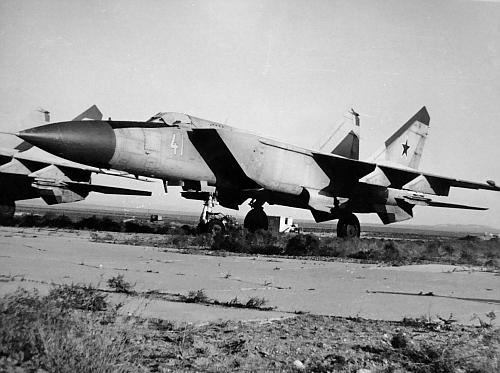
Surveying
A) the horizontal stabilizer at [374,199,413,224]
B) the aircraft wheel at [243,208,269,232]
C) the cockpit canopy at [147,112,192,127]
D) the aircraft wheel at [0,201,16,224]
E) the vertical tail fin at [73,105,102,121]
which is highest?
the cockpit canopy at [147,112,192,127]

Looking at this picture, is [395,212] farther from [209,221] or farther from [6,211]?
[6,211]

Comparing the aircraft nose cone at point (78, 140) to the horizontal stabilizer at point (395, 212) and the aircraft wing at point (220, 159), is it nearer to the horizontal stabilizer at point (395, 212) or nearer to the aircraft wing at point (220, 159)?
the aircraft wing at point (220, 159)

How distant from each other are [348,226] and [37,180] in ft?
33.1

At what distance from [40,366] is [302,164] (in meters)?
11.7

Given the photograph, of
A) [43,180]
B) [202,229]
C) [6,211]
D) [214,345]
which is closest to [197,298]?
[214,345]

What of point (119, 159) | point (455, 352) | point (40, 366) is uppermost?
point (119, 159)

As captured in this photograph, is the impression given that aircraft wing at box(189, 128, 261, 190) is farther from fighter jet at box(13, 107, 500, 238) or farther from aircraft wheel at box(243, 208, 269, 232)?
aircraft wheel at box(243, 208, 269, 232)

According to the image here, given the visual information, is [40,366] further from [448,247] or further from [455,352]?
[448,247]

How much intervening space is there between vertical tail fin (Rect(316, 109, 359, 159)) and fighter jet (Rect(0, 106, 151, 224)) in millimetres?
8338

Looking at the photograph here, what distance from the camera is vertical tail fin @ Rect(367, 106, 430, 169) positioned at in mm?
17234

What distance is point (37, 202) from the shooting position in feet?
47.8

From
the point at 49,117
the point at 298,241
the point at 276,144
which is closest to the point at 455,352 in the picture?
the point at 49,117

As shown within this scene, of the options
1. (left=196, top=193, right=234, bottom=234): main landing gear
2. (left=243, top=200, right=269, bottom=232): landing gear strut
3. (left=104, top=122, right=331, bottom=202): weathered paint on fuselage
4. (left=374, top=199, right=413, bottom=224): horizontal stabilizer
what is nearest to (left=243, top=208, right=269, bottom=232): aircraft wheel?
(left=243, top=200, right=269, bottom=232): landing gear strut

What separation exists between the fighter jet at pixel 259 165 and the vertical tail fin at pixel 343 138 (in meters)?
0.04
